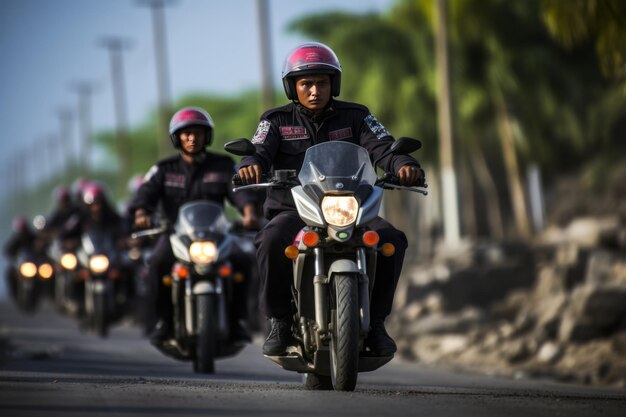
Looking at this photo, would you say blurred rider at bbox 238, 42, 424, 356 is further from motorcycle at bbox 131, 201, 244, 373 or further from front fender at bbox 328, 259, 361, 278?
motorcycle at bbox 131, 201, 244, 373

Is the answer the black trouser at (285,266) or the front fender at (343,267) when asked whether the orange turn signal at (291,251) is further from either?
the front fender at (343,267)

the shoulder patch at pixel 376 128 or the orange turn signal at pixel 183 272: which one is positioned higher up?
the shoulder patch at pixel 376 128

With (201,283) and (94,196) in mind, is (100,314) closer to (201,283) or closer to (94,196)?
(94,196)

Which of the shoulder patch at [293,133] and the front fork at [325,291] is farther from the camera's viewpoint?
the shoulder patch at [293,133]

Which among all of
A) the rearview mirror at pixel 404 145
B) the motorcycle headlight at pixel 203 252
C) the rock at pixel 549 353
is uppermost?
the rearview mirror at pixel 404 145

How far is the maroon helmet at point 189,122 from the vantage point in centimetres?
1344

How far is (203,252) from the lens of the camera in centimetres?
1290

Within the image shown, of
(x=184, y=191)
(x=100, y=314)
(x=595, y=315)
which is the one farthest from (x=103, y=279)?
(x=184, y=191)

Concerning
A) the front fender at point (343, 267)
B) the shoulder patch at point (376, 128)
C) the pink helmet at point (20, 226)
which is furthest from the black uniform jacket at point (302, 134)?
the pink helmet at point (20, 226)

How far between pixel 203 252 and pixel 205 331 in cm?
64

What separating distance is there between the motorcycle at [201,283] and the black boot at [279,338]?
269 cm

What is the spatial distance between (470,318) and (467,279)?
4889 millimetres

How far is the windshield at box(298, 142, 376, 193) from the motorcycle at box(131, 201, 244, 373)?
3344 mm

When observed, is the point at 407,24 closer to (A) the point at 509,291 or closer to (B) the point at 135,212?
(A) the point at 509,291
